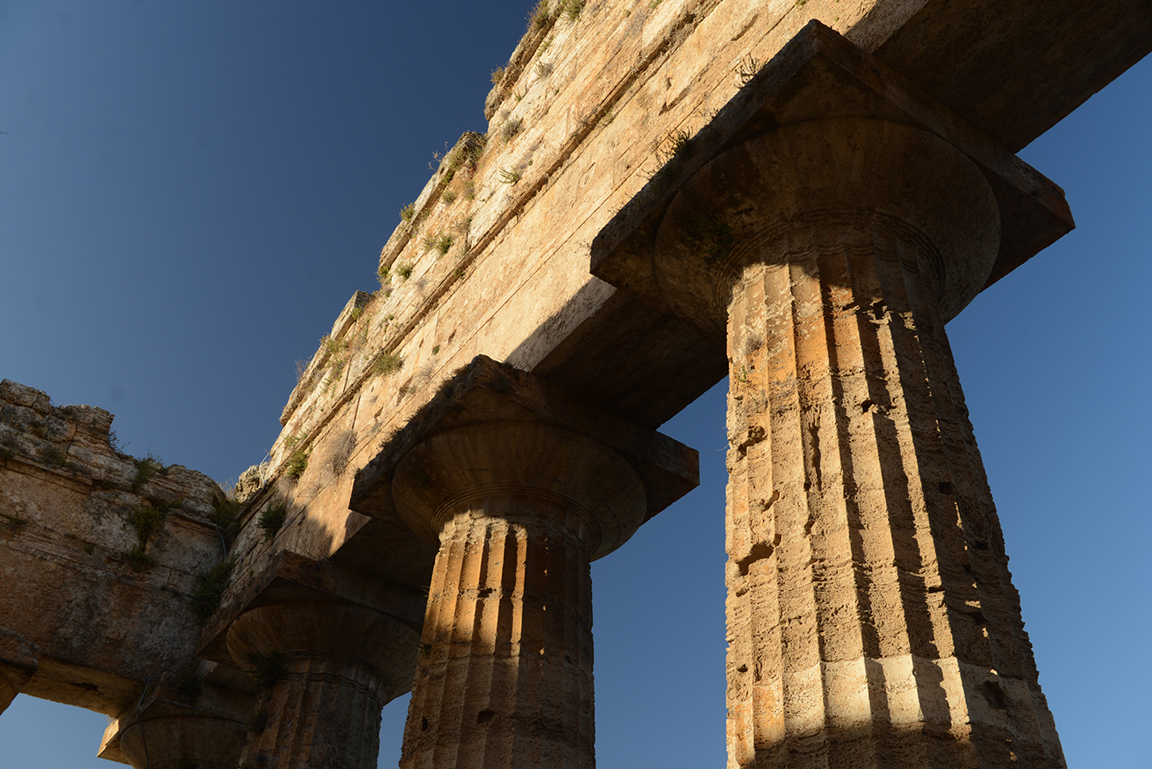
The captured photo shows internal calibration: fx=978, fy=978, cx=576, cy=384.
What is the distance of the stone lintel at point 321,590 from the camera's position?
8273mm

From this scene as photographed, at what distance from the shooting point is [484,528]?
6707 millimetres

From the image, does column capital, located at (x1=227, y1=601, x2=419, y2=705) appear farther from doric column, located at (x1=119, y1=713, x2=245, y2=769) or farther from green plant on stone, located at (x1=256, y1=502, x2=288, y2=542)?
doric column, located at (x1=119, y1=713, x2=245, y2=769)

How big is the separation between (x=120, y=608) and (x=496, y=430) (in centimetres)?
635

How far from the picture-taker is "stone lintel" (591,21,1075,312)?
4320 millimetres

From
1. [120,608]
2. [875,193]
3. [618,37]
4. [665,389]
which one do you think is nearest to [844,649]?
[875,193]

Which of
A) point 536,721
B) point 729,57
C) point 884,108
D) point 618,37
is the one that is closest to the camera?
point 884,108

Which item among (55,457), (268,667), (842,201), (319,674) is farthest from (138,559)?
(842,201)

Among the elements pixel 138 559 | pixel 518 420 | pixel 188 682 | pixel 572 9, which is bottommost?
pixel 188 682

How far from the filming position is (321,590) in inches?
328

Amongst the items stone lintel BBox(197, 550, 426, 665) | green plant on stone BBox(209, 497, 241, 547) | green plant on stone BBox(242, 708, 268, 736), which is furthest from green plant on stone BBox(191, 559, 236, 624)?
green plant on stone BBox(242, 708, 268, 736)

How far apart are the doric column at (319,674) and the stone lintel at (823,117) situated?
15.8ft

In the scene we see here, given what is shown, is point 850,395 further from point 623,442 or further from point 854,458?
point 623,442

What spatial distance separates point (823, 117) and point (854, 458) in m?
1.68

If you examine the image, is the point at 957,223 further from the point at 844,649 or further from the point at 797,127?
the point at 844,649
